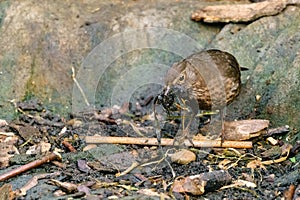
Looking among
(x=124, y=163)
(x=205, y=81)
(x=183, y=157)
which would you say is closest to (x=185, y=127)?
(x=205, y=81)


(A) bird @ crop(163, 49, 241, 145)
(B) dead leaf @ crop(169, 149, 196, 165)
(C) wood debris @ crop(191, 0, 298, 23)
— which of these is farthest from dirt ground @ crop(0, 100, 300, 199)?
(C) wood debris @ crop(191, 0, 298, 23)

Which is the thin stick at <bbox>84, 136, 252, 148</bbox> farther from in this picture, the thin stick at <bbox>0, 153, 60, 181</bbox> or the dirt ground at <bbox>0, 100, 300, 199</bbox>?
the thin stick at <bbox>0, 153, 60, 181</bbox>

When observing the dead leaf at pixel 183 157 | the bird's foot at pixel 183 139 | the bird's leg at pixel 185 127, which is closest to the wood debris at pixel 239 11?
the bird's leg at pixel 185 127

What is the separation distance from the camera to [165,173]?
4.13 metres

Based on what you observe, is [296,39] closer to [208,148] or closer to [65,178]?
[208,148]

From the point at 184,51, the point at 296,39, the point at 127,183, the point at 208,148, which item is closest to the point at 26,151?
the point at 127,183

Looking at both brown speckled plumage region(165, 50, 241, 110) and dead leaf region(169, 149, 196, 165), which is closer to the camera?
dead leaf region(169, 149, 196, 165)

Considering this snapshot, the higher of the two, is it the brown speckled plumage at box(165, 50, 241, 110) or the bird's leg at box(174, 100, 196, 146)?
the brown speckled plumage at box(165, 50, 241, 110)

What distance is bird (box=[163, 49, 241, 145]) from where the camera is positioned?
4.57 metres

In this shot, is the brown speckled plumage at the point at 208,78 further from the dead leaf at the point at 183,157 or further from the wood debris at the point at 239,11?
the wood debris at the point at 239,11

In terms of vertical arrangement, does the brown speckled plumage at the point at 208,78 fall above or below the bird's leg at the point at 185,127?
above

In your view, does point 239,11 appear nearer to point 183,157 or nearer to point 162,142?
point 162,142

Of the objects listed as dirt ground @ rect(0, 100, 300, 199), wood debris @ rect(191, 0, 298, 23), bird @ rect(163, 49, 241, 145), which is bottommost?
dirt ground @ rect(0, 100, 300, 199)

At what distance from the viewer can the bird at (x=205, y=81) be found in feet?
15.0
